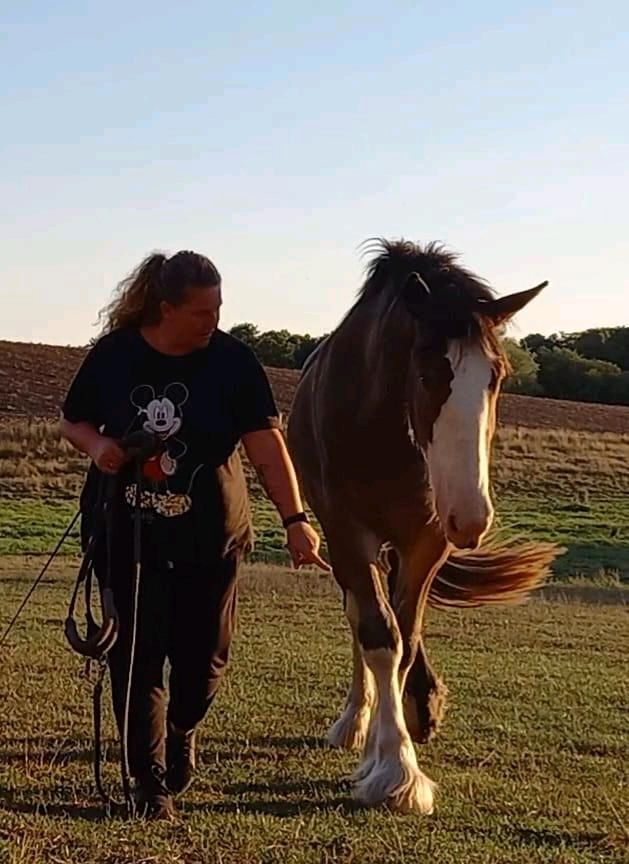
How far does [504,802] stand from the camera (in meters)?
4.58

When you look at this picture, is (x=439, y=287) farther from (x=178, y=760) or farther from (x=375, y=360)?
(x=178, y=760)

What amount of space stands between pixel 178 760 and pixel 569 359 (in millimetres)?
50398

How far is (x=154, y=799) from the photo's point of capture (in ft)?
14.0

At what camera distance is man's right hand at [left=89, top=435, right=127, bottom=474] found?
4324 mm

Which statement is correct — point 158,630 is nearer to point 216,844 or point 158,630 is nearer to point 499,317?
point 216,844

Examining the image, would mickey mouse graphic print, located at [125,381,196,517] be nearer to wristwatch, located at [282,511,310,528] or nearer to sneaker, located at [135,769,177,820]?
wristwatch, located at [282,511,310,528]

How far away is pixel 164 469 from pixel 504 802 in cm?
167

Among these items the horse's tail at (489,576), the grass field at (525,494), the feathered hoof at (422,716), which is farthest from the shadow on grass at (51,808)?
the grass field at (525,494)

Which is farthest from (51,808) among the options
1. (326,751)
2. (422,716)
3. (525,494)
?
(525,494)

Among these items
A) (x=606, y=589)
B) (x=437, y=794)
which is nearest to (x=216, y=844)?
(x=437, y=794)

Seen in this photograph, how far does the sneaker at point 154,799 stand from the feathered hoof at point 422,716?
1705mm

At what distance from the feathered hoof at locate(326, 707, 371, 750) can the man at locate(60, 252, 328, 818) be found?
4.07 feet

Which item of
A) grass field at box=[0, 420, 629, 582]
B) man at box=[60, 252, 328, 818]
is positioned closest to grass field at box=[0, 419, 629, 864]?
man at box=[60, 252, 328, 818]

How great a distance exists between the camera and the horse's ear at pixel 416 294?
4.63 meters
